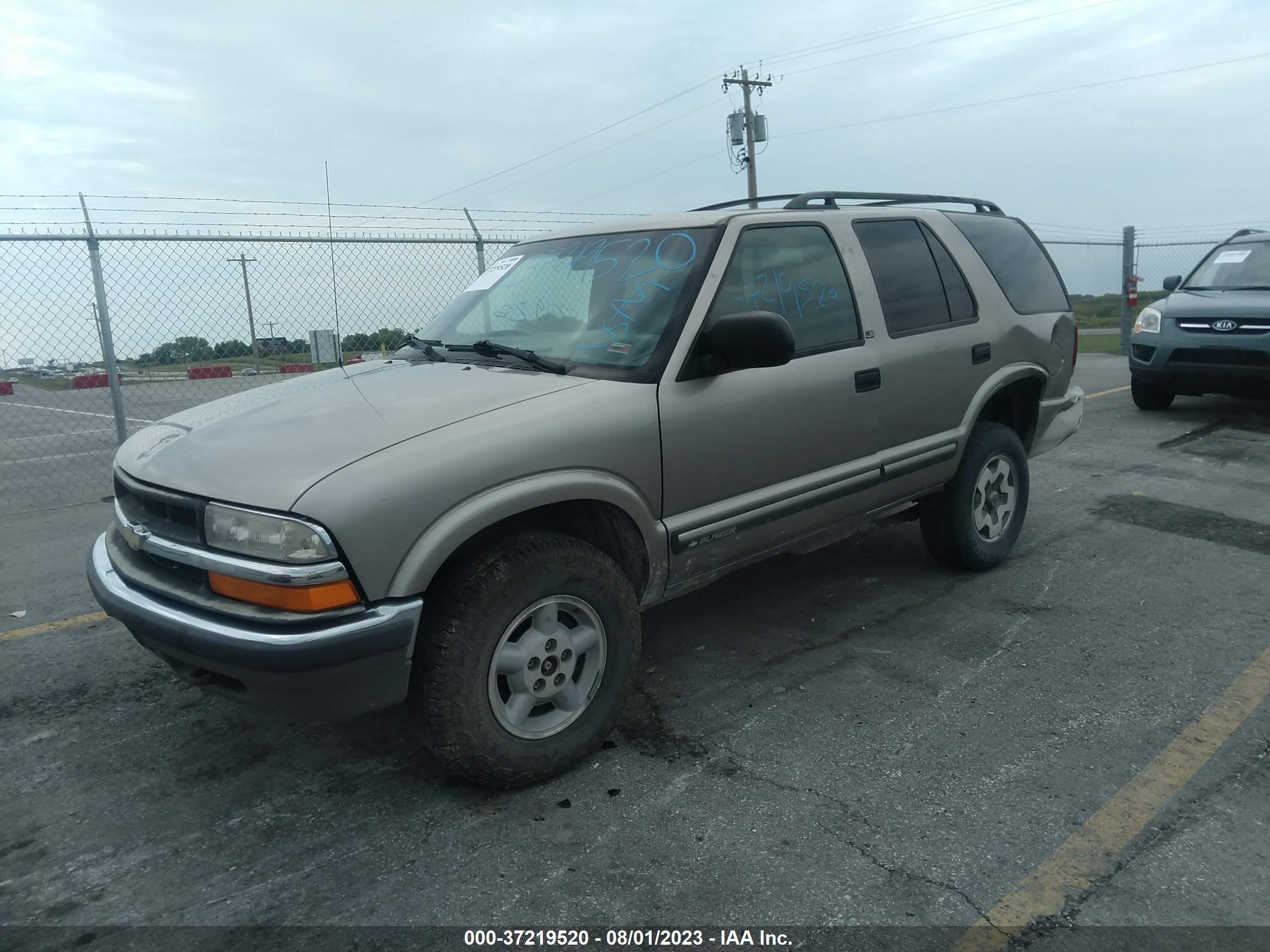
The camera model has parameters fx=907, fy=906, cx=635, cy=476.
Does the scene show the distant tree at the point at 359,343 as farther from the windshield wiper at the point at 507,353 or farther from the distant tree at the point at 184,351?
the windshield wiper at the point at 507,353

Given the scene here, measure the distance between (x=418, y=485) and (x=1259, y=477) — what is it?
6.49m

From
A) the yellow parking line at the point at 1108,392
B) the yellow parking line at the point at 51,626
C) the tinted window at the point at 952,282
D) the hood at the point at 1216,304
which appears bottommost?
the yellow parking line at the point at 51,626

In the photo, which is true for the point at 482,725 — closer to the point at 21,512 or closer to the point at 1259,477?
the point at 21,512

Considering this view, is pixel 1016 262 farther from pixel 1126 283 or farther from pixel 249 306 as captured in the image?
pixel 1126 283

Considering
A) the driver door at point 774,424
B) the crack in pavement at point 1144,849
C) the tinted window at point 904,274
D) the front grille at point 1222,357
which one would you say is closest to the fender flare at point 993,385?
the tinted window at point 904,274

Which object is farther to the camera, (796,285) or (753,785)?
(796,285)

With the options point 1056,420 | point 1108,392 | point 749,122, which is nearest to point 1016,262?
point 1056,420

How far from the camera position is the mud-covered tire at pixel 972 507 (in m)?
4.45

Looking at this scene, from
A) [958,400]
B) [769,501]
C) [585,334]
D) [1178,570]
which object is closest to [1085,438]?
[1178,570]

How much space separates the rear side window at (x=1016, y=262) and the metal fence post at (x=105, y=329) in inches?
228

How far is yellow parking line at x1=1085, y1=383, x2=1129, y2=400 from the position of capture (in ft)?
35.2

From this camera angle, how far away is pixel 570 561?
2.78 meters

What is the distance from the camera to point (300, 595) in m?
2.37

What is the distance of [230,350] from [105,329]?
87cm
